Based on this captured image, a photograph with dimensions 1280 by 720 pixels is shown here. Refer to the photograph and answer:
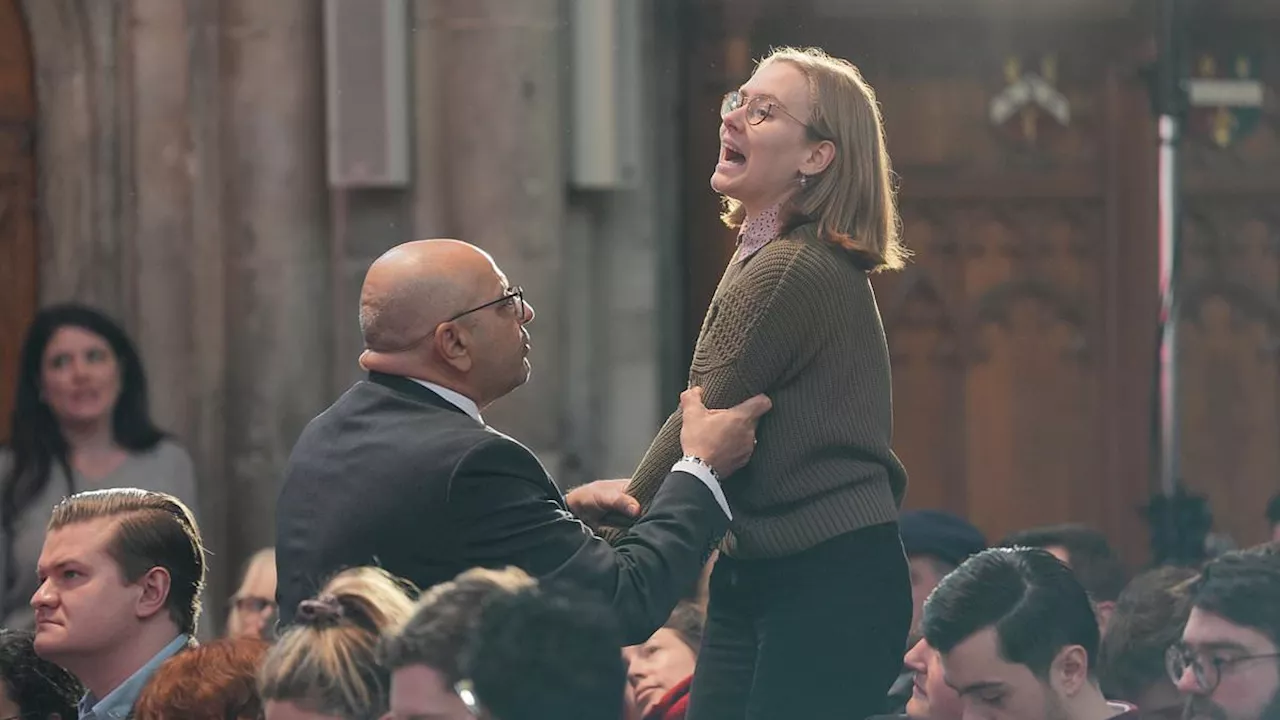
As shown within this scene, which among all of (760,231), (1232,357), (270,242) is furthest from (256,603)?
(1232,357)

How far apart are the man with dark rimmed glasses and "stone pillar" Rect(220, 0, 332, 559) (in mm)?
3506

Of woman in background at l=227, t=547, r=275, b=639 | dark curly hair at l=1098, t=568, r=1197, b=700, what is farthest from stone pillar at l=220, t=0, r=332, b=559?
dark curly hair at l=1098, t=568, r=1197, b=700

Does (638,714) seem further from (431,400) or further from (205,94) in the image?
(205,94)

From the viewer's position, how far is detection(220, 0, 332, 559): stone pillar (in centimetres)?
757

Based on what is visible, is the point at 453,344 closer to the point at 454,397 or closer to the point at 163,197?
the point at 454,397

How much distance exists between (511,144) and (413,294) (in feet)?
11.9

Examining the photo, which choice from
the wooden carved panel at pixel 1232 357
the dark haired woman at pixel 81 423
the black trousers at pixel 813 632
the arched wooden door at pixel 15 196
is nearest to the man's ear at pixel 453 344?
the black trousers at pixel 813 632

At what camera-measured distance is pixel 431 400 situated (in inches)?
150

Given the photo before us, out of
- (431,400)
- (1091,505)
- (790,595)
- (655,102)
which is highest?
(655,102)

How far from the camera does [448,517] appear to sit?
3.68 m

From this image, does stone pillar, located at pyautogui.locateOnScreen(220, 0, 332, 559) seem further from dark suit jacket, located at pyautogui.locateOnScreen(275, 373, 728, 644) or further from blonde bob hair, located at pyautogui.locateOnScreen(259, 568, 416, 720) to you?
blonde bob hair, located at pyautogui.locateOnScreen(259, 568, 416, 720)

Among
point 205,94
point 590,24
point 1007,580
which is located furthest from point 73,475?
point 1007,580

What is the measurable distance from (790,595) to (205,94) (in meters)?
4.32

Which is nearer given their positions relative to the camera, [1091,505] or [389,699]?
[389,699]
